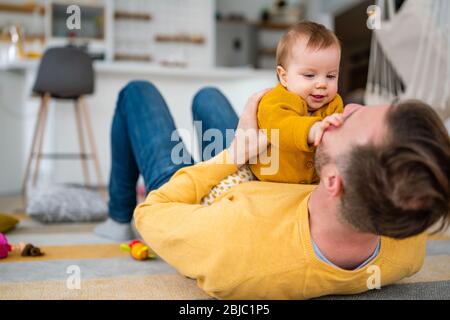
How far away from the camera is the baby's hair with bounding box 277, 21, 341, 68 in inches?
33.2

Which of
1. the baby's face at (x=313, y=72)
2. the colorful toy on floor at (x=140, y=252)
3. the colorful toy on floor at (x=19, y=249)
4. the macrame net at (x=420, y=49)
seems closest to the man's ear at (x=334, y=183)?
the baby's face at (x=313, y=72)

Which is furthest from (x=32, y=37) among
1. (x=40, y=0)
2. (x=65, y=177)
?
(x=65, y=177)

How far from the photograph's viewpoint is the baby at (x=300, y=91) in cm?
83

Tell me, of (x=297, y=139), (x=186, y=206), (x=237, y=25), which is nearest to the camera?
(x=297, y=139)

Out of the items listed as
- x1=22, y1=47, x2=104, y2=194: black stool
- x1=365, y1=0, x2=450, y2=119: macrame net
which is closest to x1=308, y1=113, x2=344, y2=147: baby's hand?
x1=365, y1=0, x2=450, y2=119: macrame net

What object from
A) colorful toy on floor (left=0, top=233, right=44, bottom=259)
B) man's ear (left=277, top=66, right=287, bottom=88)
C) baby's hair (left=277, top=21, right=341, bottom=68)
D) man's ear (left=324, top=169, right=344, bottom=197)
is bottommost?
colorful toy on floor (left=0, top=233, right=44, bottom=259)

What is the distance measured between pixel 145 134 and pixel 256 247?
0.52 meters

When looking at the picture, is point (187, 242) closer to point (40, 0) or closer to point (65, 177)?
point (65, 177)

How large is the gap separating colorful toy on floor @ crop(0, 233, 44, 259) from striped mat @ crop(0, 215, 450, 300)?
0.02 metres

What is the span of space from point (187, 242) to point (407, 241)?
38 cm

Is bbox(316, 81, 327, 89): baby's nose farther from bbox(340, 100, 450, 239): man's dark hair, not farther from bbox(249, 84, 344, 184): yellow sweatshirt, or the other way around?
bbox(340, 100, 450, 239): man's dark hair

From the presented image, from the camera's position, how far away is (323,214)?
760 millimetres

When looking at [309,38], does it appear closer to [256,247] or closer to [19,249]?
[256,247]

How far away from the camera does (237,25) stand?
6137 millimetres
